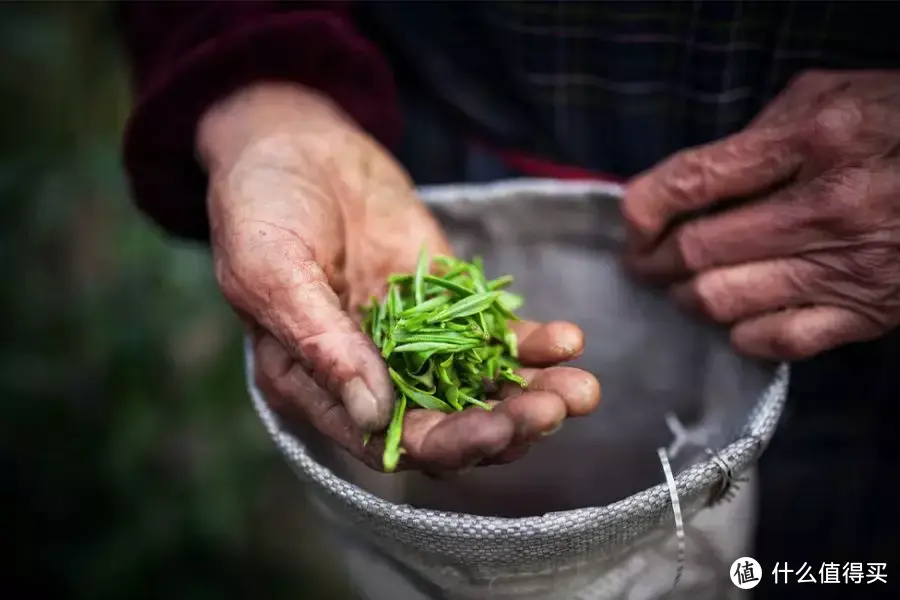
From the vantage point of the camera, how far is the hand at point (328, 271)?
1.97 feet

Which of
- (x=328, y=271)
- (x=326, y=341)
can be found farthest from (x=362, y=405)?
(x=328, y=271)

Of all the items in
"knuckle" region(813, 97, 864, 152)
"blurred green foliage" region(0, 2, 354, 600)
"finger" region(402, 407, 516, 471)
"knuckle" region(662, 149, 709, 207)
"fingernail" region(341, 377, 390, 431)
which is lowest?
"blurred green foliage" region(0, 2, 354, 600)

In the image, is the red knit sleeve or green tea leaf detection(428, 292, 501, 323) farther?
the red knit sleeve

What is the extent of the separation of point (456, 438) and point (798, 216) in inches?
16.1

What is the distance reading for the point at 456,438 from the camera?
1.96ft

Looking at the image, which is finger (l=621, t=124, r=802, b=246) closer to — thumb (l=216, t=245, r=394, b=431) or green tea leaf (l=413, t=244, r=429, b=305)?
green tea leaf (l=413, t=244, r=429, b=305)

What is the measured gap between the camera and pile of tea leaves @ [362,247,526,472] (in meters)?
0.70

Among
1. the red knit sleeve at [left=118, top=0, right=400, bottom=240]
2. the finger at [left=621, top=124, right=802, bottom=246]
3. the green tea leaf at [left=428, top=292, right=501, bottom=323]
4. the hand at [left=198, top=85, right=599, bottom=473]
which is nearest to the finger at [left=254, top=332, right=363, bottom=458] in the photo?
the hand at [left=198, top=85, right=599, bottom=473]

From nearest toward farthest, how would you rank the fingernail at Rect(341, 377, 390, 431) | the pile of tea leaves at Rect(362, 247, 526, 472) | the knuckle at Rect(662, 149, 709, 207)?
the fingernail at Rect(341, 377, 390, 431), the pile of tea leaves at Rect(362, 247, 526, 472), the knuckle at Rect(662, 149, 709, 207)

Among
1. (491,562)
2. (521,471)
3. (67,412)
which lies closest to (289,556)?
(67,412)

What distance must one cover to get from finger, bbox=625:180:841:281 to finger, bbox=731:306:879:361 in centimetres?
6

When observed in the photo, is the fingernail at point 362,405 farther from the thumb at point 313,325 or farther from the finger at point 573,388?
the finger at point 573,388

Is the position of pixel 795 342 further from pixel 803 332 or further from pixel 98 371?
pixel 98 371

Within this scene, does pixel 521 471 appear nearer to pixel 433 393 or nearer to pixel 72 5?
pixel 433 393
